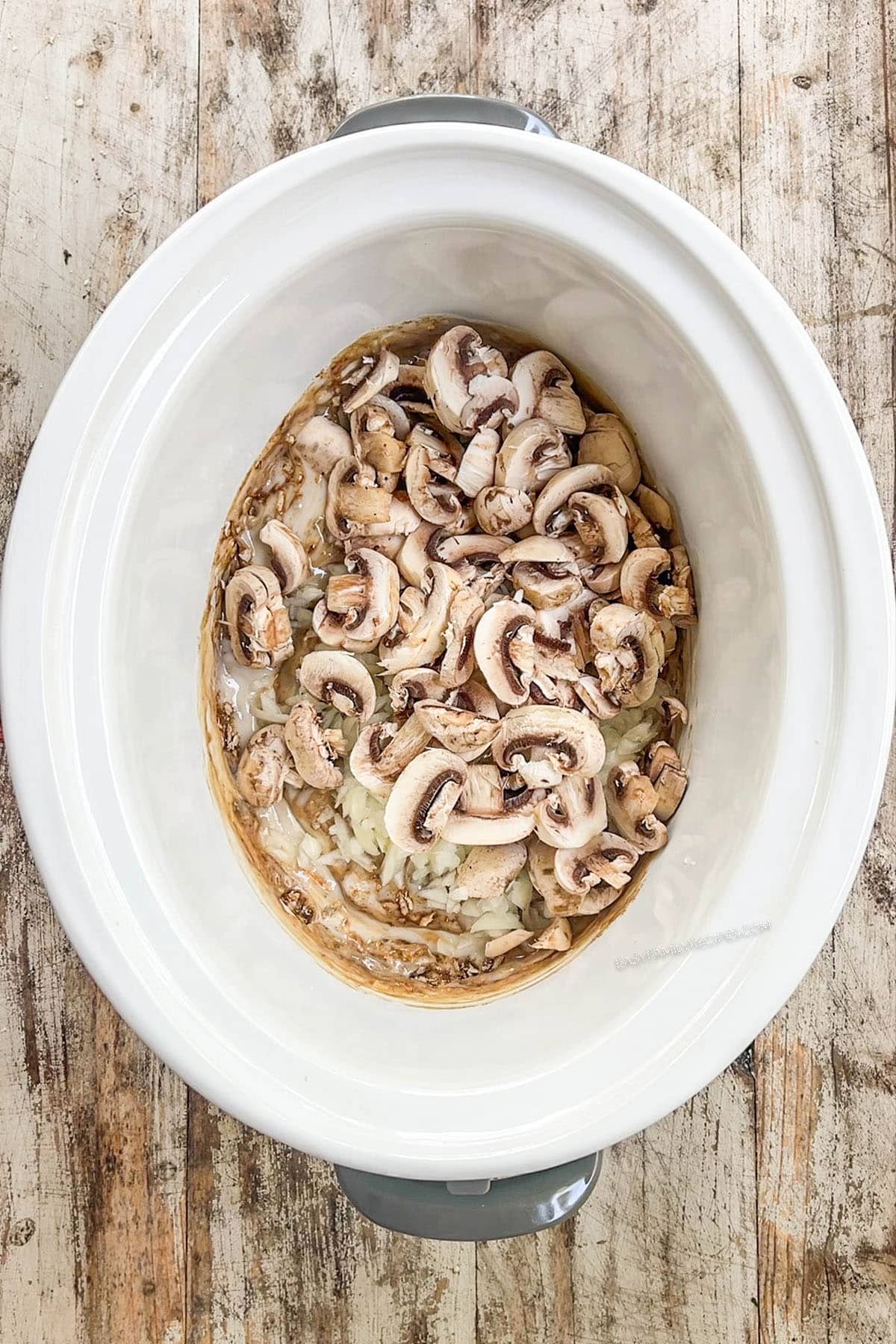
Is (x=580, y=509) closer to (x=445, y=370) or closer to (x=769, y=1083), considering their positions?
(x=445, y=370)

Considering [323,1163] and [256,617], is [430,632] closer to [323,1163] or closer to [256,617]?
[256,617]

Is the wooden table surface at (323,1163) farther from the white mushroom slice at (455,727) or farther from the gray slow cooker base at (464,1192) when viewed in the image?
the white mushroom slice at (455,727)

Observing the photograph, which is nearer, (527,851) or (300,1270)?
(527,851)

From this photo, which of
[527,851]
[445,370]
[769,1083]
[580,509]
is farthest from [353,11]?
[769,1083]

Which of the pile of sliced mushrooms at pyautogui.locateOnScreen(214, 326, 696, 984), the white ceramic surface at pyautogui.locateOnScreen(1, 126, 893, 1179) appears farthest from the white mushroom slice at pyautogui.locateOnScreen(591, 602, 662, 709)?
the white ceramic surface at pyautogui.locateOnScreen(1, 126, 893, 1179)

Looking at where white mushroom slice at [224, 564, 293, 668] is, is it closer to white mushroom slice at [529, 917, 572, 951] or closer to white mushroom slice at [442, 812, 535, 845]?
white mushroom slice at [442, 812, 535, 845]
